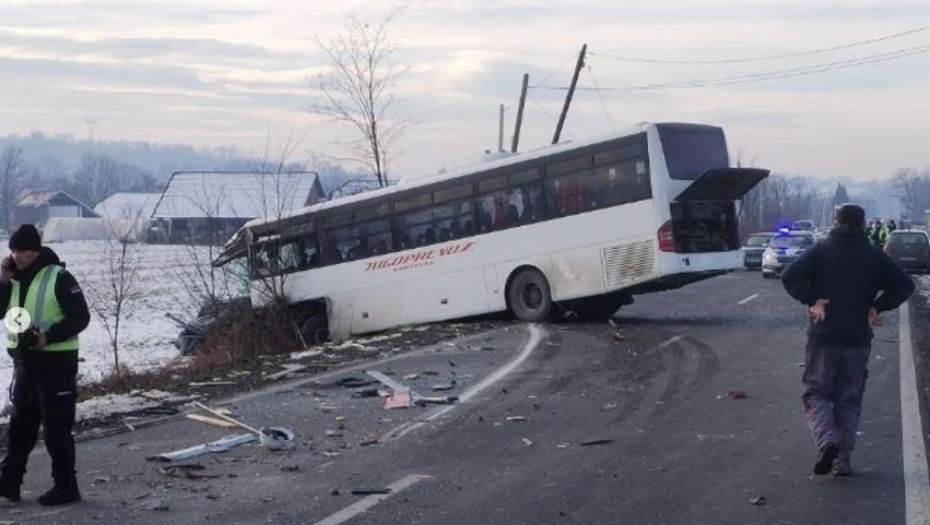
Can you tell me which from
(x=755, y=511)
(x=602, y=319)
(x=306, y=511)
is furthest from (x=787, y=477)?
(x=602, y=319)

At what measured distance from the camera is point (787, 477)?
30.0 feet

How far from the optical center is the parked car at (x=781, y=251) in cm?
4147

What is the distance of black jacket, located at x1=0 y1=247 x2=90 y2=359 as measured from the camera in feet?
28.1

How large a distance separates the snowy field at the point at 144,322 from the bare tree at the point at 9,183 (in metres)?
58.8

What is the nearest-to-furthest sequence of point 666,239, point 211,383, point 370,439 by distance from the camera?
point 370,439
point 211,383
point 666,239

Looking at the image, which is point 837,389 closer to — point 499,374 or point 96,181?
point 499,374

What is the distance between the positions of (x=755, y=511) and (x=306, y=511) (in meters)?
2.87

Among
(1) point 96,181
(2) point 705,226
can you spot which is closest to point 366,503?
(2) point 705,226

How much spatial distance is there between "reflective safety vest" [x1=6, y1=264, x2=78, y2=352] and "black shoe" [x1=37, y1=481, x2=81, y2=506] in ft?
3.00

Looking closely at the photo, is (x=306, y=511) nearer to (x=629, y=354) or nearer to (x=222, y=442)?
(x=222, y=442)

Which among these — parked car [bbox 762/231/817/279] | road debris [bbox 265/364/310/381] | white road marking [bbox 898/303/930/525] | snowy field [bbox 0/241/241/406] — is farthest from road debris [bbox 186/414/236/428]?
parked car [bbox 762/231/817/279]

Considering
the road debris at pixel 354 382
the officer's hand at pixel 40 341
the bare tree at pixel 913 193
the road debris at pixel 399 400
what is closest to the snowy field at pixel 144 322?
the road debris at pixel 354 382

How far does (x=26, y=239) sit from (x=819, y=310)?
18.3 feet

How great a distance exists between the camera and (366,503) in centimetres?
843
